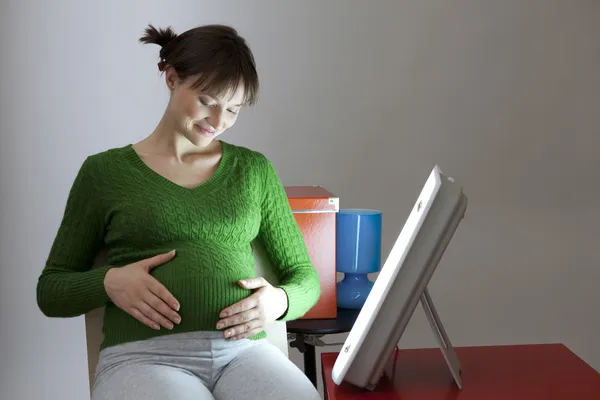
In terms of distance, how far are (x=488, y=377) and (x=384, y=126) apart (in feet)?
5.32

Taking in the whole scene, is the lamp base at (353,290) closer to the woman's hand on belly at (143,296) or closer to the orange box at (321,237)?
the orange box at (321,237)

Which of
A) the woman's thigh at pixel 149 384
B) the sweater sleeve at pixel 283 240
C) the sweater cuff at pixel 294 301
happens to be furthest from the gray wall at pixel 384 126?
the woman's thigh at pixel 149 384

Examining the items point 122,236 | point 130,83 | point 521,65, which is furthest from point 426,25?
point 122,236

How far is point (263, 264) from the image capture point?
5.60 feet

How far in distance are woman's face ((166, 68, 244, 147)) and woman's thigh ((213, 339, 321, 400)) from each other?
430mm

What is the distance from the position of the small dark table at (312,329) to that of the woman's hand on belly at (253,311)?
0.20m

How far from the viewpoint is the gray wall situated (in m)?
2.73

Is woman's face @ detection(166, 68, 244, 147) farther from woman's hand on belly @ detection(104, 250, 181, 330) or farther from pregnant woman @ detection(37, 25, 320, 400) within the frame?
woman's hand on belly @ detection(104, 250, 181, 330)

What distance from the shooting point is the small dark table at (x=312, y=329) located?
1.71m

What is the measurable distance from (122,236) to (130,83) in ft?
4.42

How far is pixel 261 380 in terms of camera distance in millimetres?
1351

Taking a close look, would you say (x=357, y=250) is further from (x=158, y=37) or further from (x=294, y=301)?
(x=158, y=37)

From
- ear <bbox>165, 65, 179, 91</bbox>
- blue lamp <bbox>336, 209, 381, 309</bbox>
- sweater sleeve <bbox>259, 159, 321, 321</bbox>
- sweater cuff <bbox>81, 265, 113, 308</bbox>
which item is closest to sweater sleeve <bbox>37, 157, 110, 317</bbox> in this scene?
sweater cuff <bbox>81, 265, 113, 308</bbox>

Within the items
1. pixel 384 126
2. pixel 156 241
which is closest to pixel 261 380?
pixel 156 241
